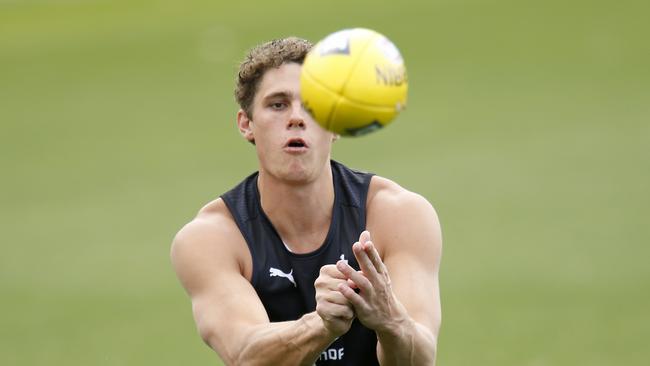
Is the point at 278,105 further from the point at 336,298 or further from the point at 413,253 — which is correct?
the point at 336,298

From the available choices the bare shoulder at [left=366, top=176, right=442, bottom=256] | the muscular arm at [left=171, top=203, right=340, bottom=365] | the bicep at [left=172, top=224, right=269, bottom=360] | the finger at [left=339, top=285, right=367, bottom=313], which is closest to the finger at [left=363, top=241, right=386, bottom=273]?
the finger at [left=339, top=285, right=367, bottom=313]

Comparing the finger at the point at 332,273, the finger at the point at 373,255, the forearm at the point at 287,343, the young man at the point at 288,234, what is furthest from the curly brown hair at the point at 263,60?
the finger at the point at 373,255

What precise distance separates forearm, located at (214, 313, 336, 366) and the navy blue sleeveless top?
68 cm

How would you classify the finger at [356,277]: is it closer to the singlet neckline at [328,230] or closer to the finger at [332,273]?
the finger at [332,273]

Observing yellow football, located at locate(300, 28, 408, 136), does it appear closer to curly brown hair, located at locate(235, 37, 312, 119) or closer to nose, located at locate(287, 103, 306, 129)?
nose, located at locate(287, 103, 306, 129)

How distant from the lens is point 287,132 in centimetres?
769

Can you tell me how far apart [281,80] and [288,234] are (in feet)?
3.24

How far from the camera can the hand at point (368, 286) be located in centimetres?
628

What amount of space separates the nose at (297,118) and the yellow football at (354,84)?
3.75 ft

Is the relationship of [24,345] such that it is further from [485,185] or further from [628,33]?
[628,33]

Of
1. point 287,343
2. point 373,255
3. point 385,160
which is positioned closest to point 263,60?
point 287,343

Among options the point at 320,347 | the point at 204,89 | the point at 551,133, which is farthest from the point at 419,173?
the point at 320,347

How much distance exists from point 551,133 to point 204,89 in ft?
23.0

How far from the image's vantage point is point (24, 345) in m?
13.2
